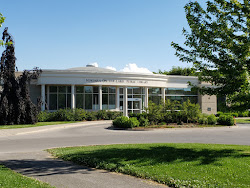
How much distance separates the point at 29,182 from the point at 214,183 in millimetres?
4476

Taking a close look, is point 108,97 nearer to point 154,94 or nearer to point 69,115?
point 69,115

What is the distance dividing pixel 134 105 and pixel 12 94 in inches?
665

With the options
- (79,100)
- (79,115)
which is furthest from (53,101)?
(79,115)

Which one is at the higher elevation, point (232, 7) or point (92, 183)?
point (232, 7)

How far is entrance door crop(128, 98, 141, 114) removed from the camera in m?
38.2

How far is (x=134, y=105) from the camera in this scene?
1527 inches

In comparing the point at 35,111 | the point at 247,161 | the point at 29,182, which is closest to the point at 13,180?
the point at 29,182

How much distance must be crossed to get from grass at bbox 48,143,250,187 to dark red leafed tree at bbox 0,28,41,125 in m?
16.8

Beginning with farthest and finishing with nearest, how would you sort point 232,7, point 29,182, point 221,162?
1. point 232,7
2. point 221,162
3. point 29,182

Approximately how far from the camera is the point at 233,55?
10281mm

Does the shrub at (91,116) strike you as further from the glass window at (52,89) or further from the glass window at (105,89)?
the glass window at (52,89)

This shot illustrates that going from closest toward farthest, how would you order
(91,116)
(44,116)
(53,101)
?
(44,116)
(91,116)
(53,101)

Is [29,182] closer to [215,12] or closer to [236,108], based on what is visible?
[236,108]

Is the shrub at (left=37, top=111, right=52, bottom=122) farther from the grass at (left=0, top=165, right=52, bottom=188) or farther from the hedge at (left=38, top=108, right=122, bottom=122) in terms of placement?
the grass at (left=0, top=165, right=52, bottom=188)
